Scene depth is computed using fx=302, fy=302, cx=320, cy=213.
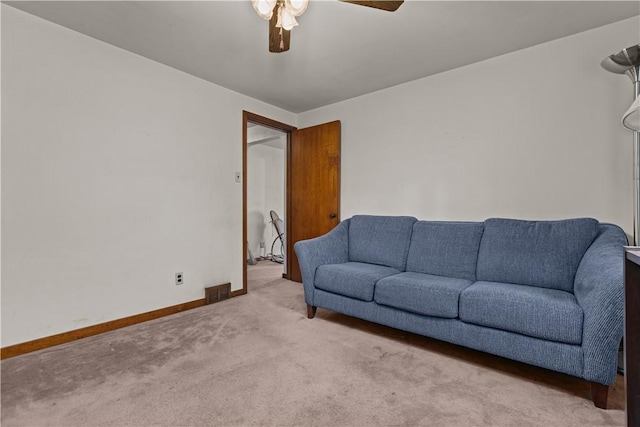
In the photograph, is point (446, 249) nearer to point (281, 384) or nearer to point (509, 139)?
point (509, 139)

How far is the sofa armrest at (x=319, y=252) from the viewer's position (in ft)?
8.82

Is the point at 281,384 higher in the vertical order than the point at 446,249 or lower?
lower

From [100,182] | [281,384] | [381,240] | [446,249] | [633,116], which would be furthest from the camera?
[381,240]

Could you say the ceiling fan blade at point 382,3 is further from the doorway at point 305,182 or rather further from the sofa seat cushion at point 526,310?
the doorway at point 305,182

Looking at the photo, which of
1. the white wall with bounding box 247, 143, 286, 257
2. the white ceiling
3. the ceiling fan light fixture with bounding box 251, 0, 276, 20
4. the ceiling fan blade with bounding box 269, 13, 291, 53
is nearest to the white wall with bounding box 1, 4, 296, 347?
the white ceiling

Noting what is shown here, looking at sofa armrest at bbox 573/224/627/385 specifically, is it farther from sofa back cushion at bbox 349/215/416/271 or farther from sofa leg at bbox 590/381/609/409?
sofa back cushion at bbox 349/215/416/271

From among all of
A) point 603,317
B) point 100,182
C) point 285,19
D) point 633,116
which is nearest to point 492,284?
point 603,317

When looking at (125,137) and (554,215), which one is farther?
(125,137)

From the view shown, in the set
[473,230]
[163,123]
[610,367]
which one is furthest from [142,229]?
[610,367]

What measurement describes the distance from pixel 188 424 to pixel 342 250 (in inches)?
78.2

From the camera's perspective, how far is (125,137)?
255cm

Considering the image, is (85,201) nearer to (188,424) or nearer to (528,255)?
(188,424)

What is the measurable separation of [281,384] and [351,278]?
0.99 meters

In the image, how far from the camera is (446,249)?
8.27ft
